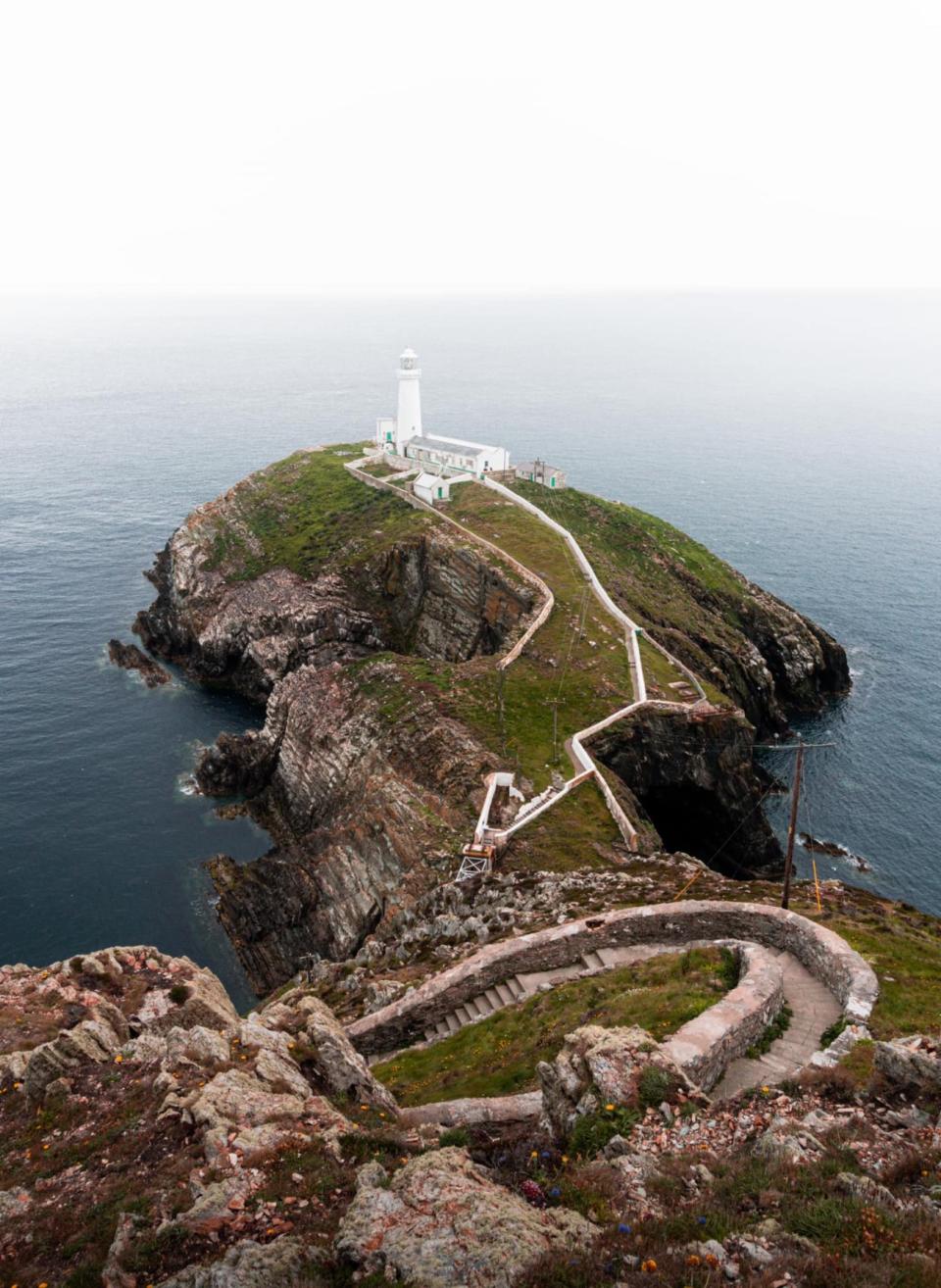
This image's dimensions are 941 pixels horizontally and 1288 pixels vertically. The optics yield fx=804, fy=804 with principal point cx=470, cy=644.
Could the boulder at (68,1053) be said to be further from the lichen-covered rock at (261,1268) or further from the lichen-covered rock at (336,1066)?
the lichen-covered rock at (261,1268)

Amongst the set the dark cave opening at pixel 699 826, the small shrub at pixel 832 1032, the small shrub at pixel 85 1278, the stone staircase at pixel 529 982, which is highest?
the small shrub at pixel 85 1278

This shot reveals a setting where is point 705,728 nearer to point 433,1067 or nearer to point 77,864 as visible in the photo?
point 433,1067

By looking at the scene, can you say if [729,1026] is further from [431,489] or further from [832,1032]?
[431,489]

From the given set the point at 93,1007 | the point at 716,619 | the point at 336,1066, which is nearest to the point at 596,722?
the point at 716,619

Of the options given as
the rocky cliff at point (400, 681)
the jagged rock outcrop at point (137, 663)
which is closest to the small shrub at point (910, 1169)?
the rocky cliff at point (400, 681)

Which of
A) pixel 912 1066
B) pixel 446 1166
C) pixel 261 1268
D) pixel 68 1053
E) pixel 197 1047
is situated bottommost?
pixel 68 1053

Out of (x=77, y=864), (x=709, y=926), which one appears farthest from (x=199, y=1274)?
(x=77, y=864)
